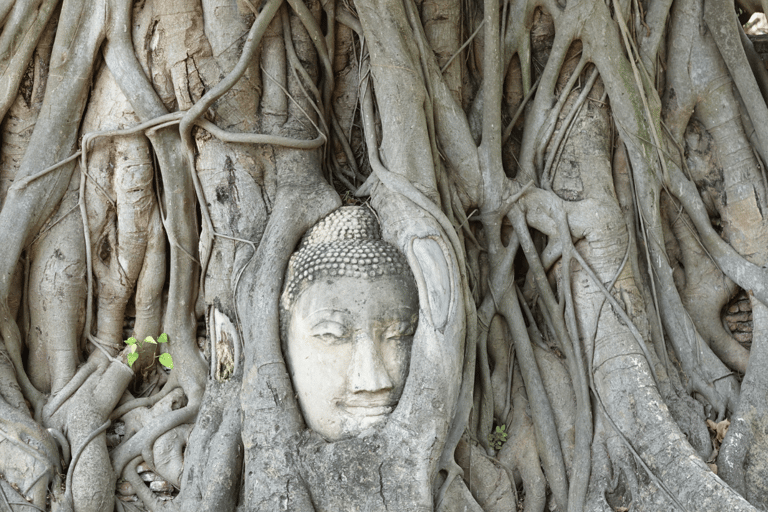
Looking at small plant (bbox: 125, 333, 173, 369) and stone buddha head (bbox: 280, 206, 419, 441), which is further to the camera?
small plant (bbox: 125, 333, 173, 369)

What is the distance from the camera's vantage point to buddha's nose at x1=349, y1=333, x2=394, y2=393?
8.30 feet

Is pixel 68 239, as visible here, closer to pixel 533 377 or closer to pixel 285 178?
pixel 285 178

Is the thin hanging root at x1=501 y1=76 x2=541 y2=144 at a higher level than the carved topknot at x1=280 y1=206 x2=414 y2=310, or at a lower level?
higher

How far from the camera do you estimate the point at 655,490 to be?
260cm

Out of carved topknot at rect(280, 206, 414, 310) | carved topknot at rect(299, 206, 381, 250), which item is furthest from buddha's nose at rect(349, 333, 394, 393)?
carved topknot at rect(299, 206, 381, 250)

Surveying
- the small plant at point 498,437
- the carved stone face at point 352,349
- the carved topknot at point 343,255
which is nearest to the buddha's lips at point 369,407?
the carved stone face at point 352,349

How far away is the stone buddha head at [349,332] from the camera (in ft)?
8.45

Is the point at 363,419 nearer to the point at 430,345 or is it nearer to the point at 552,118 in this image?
the point at 430,345

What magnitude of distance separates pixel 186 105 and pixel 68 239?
0.87 meters

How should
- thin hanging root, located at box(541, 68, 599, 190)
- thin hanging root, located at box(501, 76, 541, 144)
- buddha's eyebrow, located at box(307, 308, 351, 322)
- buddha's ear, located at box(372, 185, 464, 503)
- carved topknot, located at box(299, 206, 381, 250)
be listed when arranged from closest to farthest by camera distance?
buddha's ear, located at box(372, 185, 464, 503) < buddha's eyebrow, located at box(307, 308, 351, 322) < carved topknot, located at box(299, 206, 381, 250) < thin hanging root, located at box(541, 68, 599, 190) < thin hanging root, located at box(501, 76, 541, 144)

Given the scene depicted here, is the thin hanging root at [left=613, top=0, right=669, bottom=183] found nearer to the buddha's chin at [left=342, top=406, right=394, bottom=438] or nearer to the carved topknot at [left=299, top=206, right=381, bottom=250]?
the carved topknot at [left=299, top=206, right=381, bottom=250]

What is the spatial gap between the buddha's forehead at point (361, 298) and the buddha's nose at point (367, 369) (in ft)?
0.34

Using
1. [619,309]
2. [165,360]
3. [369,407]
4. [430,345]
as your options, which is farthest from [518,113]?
[165,360]

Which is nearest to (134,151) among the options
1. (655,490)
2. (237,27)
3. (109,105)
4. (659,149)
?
(109,105)
